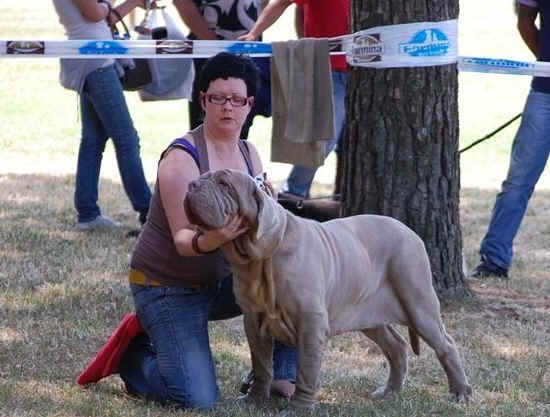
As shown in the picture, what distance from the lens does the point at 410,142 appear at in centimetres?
640

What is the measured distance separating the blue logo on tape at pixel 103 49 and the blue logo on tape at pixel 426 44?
2089 mm

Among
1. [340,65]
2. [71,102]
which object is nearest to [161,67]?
[340,65]

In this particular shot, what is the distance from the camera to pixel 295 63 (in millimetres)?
6695

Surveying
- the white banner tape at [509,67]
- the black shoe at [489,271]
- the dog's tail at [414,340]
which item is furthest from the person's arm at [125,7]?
the dog's tail at [414,340]

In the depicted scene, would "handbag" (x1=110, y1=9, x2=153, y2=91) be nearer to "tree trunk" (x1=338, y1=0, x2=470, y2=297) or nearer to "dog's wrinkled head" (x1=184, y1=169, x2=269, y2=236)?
"tree trunk" (x1=338, y1=0, x2=470, y2=297)

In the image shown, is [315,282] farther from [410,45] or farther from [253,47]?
[253,47]

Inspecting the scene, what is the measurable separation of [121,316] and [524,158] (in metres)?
2.70

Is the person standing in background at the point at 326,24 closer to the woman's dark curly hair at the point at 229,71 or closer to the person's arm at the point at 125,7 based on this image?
the person's arm at the point at 125,7

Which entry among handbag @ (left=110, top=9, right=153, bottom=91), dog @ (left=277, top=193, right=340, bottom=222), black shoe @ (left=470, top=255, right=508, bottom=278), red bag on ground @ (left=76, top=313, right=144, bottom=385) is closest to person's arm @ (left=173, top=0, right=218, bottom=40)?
handbag @ (left=110, top=9, right=153, bottom=91)

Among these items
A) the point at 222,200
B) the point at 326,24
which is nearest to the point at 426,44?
the point at 326,24

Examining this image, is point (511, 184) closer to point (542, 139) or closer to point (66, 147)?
point (542, 139)

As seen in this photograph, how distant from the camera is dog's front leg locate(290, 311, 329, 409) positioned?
14.9 ft

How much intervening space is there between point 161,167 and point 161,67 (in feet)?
13.1

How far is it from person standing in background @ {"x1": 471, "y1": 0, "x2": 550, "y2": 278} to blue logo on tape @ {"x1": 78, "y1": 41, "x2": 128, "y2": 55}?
247 centimetres
